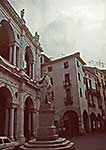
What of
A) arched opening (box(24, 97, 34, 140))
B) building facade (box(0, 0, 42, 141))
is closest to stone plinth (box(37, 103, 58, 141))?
building facade (box(0, 0, 42, 141))

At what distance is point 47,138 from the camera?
9.39 metres

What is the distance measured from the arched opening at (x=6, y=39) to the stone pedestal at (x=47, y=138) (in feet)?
24.6

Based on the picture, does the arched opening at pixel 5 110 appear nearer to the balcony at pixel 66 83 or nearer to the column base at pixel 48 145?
the column base at pixel 48 145

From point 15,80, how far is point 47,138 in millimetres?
7255

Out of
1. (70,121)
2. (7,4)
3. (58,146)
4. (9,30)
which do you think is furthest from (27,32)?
(70,121)

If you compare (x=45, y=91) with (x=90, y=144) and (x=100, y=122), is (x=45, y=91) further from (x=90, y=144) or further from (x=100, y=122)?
(x=100, y=122)

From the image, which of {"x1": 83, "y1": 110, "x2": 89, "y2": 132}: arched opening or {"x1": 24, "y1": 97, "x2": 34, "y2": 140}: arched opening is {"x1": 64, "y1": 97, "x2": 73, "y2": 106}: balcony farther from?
{"x1": 24, "y1": 97, "x2": 34, "y2": 140}: arched opening

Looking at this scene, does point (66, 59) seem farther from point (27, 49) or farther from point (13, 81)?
point (13, 81)

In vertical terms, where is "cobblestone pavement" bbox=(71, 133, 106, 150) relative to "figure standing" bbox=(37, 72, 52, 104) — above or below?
below

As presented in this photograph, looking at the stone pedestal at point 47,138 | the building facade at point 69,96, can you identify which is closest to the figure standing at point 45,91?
the stone pedestal at point 47,138


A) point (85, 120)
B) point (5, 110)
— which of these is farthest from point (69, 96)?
point (5, 110)

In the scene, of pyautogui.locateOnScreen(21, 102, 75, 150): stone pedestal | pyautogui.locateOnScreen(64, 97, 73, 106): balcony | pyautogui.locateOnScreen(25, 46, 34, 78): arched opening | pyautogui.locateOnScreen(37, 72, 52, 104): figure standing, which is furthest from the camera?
pyautogui.locateOnScreen(64, 97, 73, 106): balcony

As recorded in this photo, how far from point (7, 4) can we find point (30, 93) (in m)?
8.90

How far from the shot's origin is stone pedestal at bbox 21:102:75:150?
845cm
